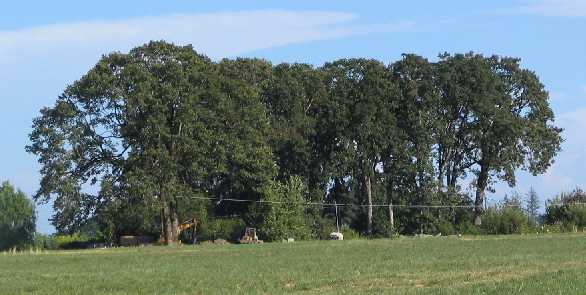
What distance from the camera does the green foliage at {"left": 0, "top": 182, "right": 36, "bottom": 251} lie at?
10138cm

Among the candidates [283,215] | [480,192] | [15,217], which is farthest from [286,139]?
[15,217]

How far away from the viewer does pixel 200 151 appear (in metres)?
76.8

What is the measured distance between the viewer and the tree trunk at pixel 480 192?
300 feet

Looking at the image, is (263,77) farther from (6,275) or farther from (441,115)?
(6,275)

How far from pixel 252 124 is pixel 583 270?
57648 millimetres

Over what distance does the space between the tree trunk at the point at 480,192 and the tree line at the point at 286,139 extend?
0.12 m

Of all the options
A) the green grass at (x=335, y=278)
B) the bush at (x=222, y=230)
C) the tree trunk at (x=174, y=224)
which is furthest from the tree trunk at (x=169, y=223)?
the green grass at (x=335, y=278)

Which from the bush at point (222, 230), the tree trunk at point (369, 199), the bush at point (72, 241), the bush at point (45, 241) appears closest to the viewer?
the bush at point (222, 230)

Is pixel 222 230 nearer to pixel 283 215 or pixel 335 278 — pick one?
pixel 283 215

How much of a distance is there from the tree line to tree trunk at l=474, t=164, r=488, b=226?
4.6 inches

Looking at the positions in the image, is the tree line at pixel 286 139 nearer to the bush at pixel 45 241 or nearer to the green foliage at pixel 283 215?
the green foliage at pixel 283 215

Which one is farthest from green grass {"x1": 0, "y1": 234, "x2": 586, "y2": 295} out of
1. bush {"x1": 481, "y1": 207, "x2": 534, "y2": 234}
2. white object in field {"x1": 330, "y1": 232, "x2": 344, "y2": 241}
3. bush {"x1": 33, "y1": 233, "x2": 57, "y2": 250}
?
bush {"x1": 33, "y1": 233, "x2": 57, "y2": 250}

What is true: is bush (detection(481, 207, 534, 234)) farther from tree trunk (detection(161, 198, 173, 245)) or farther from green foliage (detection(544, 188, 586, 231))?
tree trunk (detection(161, 198, 173, 245))

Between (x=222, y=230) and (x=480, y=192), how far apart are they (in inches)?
1022
